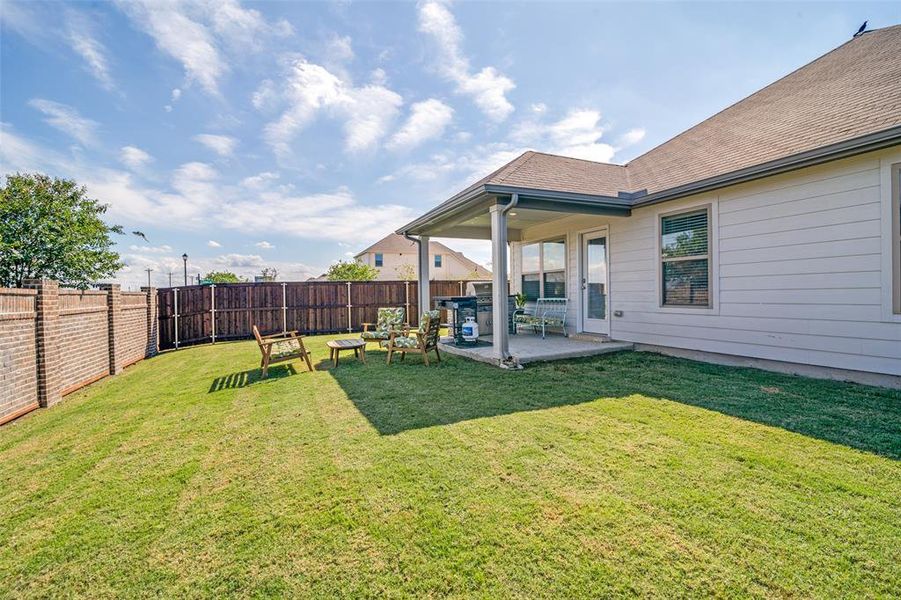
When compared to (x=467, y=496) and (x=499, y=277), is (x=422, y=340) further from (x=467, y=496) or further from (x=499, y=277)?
(x=467, y=496)

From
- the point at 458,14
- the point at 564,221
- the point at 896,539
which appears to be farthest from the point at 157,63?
the point at 896,539

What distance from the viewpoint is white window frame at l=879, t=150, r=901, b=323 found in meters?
4.41

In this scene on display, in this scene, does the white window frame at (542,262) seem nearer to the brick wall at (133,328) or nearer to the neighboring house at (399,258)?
the brick wall at (133,328)

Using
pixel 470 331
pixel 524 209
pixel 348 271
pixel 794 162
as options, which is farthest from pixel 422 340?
pixel 348 271

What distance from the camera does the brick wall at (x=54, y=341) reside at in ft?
14.7

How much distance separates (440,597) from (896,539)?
239 centimetres

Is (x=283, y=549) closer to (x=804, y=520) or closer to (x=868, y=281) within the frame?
(x=804, y=520)

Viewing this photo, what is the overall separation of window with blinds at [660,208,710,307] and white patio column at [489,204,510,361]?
3.07 metres

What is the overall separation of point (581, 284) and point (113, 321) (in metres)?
9.57

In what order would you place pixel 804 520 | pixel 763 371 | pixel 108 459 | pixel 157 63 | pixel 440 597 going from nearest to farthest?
Result: pixel 440 597 → pixel 804 520 → pixel 108 459 → pixel 763 371 → pixel 157 63

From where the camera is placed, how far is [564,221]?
926 centimetres

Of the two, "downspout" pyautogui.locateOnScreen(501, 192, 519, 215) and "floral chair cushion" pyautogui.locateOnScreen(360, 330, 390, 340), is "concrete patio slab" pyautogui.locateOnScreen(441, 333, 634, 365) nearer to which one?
"floral chair cushion" pyautogui.locateOnScreen(360, 330, 390, 340)

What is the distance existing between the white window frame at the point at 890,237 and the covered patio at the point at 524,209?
131 inches

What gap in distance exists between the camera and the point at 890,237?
14.6 ft
